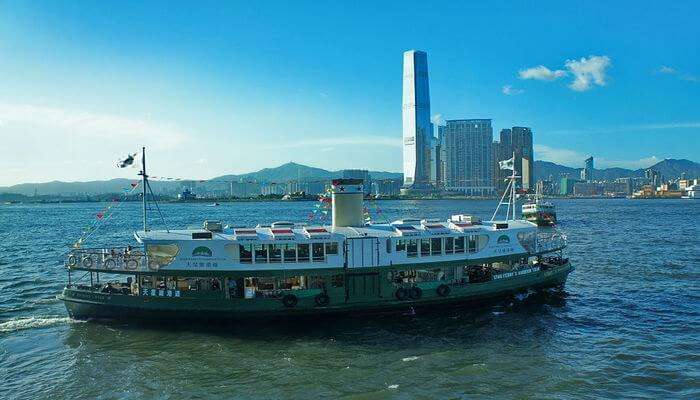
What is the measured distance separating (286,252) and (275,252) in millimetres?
551

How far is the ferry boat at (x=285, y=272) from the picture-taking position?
958 inches

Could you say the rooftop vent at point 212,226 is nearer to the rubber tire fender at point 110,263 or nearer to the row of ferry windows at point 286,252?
the row of ferry windows at point 286,252

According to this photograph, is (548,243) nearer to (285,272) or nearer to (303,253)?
(303,253)

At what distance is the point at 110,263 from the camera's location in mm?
24484

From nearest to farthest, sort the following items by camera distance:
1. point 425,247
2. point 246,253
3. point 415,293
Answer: point 246,253 < point 415,293 < point 425,247

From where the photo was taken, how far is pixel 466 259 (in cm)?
2745

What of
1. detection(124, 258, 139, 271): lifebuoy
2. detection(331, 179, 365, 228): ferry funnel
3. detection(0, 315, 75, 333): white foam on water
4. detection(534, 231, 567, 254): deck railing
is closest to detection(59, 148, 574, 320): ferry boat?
detection(124, 258, 139, 271): lifebuoy

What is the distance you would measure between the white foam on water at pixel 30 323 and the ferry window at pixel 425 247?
1848 centimetres

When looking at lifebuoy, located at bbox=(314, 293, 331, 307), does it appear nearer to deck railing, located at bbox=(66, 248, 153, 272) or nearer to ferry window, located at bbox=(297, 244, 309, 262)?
ferry window, located at bbox=(297, 244, 309, 262)

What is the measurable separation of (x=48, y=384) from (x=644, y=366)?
2353cm

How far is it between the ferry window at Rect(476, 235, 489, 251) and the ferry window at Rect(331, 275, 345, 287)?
26.5ft

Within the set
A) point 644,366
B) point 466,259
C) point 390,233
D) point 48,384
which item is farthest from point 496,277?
point 48,384

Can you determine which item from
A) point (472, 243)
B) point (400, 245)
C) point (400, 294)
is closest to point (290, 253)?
point (400, 245)

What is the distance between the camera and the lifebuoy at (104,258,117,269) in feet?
80.1
